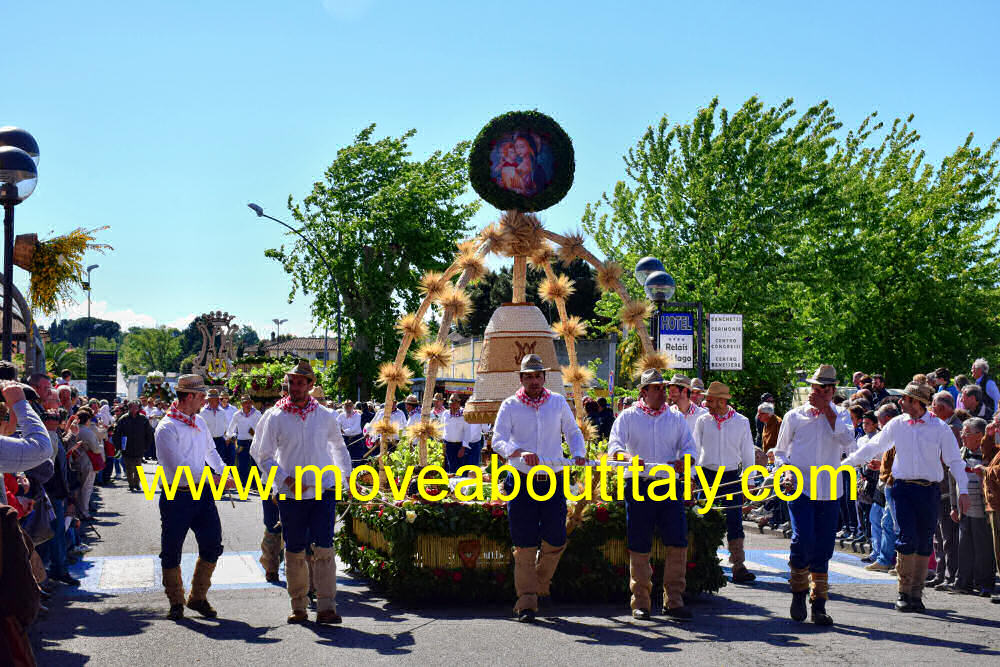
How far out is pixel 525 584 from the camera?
25.9 feet

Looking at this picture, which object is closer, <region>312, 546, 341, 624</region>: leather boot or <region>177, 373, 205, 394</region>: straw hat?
<region>312, 546, 341, 624</region>: leather boot

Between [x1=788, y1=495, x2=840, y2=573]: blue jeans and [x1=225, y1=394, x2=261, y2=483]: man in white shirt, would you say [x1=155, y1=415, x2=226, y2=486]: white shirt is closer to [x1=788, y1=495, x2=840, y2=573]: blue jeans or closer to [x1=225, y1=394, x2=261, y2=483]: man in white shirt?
[x1=788, y1=495, x2=840, y2=573]: blue jeans

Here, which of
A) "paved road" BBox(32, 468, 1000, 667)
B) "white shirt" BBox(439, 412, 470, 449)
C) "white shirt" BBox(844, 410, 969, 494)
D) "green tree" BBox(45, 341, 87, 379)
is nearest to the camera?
"paved road" BBox(32, 468, 1000, 667)

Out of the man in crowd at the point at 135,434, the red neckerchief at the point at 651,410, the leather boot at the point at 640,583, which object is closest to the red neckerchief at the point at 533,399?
the red neckerchief at the point at 651,410

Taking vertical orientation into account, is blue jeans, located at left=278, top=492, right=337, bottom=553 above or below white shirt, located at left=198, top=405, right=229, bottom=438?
below

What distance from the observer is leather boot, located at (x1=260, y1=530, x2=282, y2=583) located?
32.3 ft

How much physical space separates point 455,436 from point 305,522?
10.8 metres

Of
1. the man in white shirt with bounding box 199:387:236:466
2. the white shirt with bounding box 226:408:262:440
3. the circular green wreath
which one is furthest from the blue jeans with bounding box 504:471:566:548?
the man in white shirt with bounding box 199:387:236:466

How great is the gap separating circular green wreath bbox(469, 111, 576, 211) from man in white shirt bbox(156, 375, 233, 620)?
11.8ft

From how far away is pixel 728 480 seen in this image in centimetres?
1032

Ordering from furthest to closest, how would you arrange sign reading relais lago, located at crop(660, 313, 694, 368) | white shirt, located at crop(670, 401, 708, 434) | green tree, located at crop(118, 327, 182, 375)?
green tree, located at crop(118, 327, 182, 375) → sign reading relais lago, located at crop(660, 313, 694, 368) → white shirt, located at crop(670, 401, 708, 434)

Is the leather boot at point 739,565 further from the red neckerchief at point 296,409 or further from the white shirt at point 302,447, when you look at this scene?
the red neckerchief at point 296,409

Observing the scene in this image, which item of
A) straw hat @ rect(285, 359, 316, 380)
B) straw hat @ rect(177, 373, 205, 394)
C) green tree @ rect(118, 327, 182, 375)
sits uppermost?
green tree @ rect(118, 327, 182, 375)

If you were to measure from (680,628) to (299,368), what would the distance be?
3609mm
